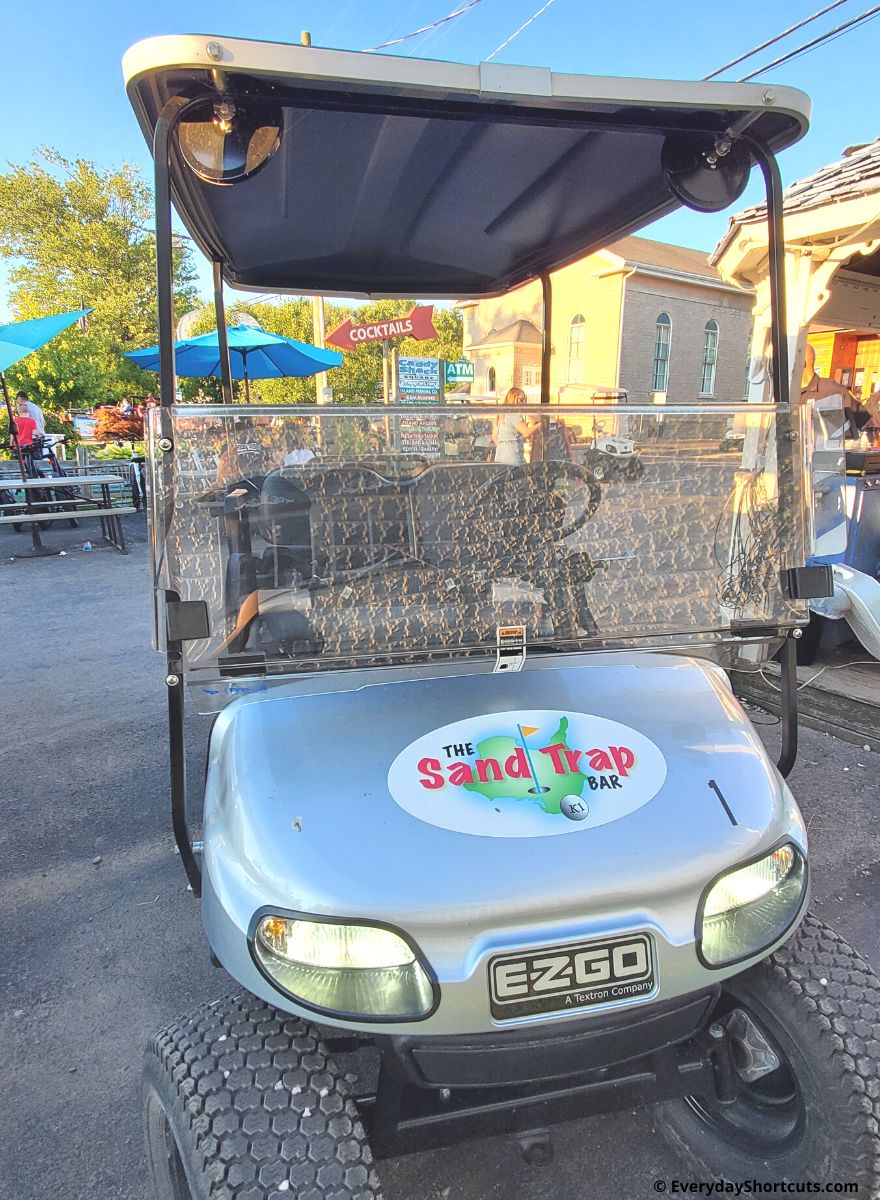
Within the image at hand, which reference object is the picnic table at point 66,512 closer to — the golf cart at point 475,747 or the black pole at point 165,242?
the golf cart at point 475,747

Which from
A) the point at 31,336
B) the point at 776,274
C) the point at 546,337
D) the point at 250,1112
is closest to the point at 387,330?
the point at 31,336

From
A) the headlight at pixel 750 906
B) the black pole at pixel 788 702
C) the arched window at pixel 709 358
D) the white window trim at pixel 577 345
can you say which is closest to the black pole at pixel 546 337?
the black pole at pixel 788 702

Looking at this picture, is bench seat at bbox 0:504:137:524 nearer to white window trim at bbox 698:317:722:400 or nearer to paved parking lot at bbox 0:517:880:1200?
paved parking lot at bbox 0:517:880:1200

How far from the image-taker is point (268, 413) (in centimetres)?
153

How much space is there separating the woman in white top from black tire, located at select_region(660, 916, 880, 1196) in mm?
1205

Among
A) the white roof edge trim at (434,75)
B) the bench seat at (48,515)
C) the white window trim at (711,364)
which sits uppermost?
the white window trim at (711,364)

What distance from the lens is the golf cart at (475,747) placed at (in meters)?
1.19

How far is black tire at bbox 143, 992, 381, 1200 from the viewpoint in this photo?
1076 mm

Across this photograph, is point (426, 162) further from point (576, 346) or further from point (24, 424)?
point (576, 346)

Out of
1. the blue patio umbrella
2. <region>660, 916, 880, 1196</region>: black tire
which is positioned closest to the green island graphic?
<region>660, 916, 880, 1196</region>: black tire

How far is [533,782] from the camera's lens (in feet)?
4.63

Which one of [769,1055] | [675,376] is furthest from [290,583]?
[675,376]

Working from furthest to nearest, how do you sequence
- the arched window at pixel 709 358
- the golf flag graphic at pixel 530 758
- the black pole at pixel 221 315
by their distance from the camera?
the arched window at pixel 709 358 → the black pole at pixel 221 315 → the golf flag graphic at pixel 530 758

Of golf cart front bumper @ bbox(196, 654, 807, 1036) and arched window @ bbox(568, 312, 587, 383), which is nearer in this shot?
golf cart front bumper @ bbox(196, 654, 807, 1036)
